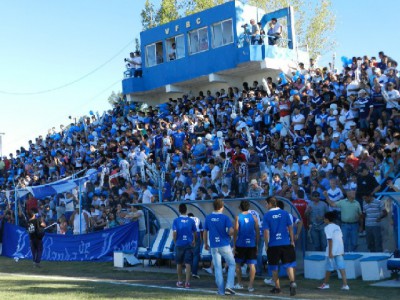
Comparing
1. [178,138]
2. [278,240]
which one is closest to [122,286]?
[278,240]

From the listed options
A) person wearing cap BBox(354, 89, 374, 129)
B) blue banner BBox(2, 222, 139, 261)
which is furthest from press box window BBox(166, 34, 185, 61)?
person wearing cap BBox(354, 89, 374, 129)

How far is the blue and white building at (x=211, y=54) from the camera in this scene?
34.9 metres

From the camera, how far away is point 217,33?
36844 millimetres

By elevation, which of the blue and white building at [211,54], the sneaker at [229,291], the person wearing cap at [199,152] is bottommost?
the sneaker at [229,291]

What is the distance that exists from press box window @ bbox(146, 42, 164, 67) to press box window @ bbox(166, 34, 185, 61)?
82 cm

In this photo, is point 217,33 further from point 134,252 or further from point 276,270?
point 276,270

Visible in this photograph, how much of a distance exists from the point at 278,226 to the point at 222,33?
2410 cm

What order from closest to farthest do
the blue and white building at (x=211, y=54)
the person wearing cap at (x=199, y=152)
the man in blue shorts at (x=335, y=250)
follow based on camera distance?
the man in blue shorts at (x=335, y=250)
the person wearing cap at (x=199, y=152)
the blue and white building at (x=211, y=54)

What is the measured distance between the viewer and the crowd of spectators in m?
19.7

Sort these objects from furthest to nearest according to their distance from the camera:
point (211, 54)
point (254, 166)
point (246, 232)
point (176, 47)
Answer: point (176, 47)
point (211, 54)
point (254, 166)
point (246, 232)

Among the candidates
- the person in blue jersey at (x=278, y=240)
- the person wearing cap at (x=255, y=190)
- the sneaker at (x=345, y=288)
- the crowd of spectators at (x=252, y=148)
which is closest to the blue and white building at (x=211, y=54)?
the crowd of spectators at (x=252, y=148)

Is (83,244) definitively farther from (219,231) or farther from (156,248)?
(219,231)

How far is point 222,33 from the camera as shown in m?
36.5

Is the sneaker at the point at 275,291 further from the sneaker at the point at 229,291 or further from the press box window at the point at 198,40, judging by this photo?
the press box window at the point at 198,40
